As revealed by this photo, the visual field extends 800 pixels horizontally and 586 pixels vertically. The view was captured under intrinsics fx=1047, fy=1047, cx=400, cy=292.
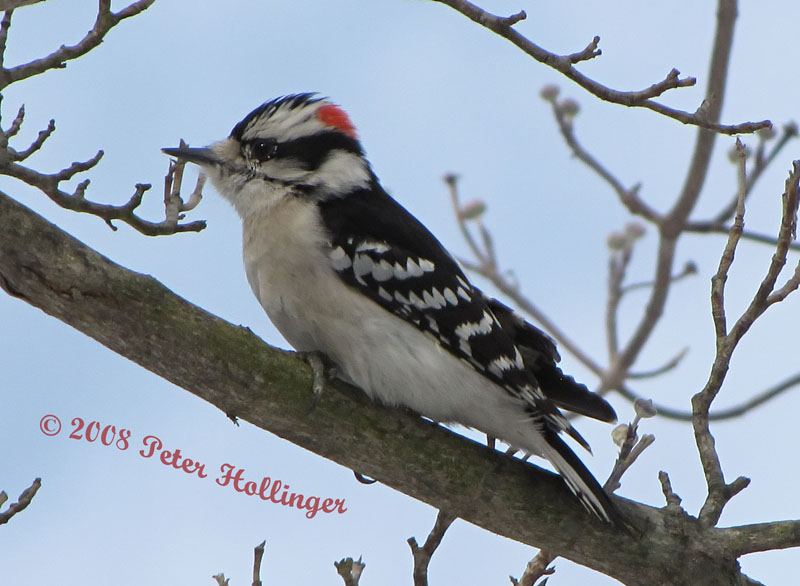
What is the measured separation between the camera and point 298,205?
14.2 ft

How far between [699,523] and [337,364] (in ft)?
4.77

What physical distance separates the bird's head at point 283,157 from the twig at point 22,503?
63.2 inches

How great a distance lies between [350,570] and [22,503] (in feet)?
3.63

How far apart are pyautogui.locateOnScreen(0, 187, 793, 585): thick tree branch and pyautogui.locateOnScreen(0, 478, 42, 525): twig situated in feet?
1.64

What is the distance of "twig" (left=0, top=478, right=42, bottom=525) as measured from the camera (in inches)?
123

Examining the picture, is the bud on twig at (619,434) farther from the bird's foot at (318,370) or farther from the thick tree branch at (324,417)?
the bird's foot at (318,370)

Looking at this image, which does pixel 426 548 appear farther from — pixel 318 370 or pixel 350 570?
pixel 318 370

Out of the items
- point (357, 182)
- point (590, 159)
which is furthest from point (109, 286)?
point (590, 159)

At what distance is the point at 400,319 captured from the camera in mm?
3967

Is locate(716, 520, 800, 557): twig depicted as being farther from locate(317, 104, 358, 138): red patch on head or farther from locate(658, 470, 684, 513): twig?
locate(317, 104, 358, 138): red patch on head

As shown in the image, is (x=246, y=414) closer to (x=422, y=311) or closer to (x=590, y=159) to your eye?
(x=422, y=311)

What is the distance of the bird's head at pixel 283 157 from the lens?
14.8 feet

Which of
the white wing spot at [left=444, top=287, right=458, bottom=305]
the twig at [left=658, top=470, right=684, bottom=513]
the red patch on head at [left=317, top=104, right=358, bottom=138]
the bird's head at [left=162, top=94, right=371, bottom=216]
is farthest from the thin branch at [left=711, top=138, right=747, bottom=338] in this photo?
the red patch on head at [left=317, top=104, right=358, bottom=138]

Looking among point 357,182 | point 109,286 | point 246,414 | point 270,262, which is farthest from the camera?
point 357,182
